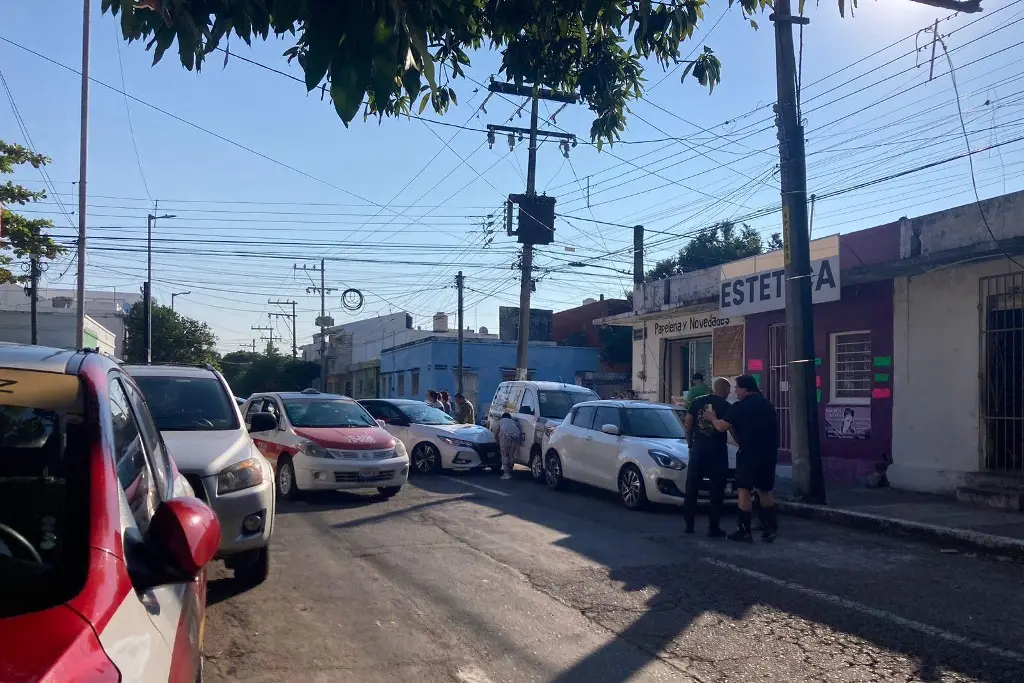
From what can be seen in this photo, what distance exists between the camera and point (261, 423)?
27.8 ft

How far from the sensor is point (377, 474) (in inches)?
480

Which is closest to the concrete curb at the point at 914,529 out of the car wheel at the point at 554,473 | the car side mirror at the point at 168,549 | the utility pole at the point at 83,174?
the car wheel at the point at 554,473

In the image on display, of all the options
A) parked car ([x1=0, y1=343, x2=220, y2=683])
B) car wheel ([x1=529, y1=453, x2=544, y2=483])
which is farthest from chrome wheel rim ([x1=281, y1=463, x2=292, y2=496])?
parked car ([x1=0, y1=343, x2=220, y2=683])

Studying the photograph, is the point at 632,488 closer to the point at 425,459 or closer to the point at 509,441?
the point at 509,441

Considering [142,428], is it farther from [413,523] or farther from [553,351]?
[553,351]

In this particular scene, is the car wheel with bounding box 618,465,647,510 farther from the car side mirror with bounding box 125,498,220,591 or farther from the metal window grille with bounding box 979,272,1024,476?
the car side mirror with bounding box 125,498,220,591

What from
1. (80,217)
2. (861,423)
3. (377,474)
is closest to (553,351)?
(80,217)

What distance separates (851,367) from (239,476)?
11.9 m

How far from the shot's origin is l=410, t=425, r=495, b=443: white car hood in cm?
1636

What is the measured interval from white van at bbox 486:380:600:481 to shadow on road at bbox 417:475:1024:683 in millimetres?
6747

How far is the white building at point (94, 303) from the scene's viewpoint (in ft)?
152

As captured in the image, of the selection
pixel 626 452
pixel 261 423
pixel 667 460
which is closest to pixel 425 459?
pixel 626 452

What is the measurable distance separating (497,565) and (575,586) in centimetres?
104

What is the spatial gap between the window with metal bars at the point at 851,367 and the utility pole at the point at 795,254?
3114 millimetres
